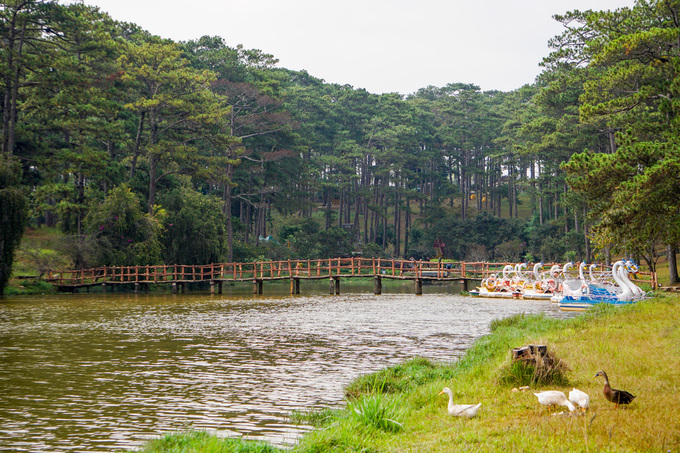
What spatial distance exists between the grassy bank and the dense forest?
687cm

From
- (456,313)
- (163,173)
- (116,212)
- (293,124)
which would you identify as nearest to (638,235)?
(456,313)

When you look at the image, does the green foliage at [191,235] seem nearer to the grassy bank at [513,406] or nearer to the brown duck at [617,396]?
the grassy bank at [513,406]

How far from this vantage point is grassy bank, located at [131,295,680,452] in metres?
6.02

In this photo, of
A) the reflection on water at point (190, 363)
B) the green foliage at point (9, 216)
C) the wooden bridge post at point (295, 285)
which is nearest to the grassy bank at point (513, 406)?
the reflection on water at point (190, 363)

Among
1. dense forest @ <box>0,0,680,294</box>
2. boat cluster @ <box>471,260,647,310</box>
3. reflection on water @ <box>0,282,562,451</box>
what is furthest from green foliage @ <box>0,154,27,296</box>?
boat cluster @ <box>471,260,647,310</box>

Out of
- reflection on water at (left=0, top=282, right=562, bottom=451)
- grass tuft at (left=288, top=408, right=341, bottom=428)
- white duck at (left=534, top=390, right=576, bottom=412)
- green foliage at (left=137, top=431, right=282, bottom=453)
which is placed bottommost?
reflection on water at (left=0, top=282, right=562, bottom=451)

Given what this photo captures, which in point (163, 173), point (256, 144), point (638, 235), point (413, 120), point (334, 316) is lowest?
point (334, 316)

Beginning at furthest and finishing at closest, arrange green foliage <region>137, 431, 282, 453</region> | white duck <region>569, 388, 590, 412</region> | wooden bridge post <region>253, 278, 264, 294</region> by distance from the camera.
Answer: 1. wooden bridge post <region>253, 278, 264, 294</region>
2. white duck <region>569, 388, 590, 412</region>
3. green foliage <region>137, 431, 282, 453</region>

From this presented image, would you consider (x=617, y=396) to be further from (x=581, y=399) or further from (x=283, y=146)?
(x=283, y=146)

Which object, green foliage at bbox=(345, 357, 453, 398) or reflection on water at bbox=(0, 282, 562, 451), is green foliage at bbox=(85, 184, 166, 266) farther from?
green foliage at bbox=(345, 357, 453, 398)

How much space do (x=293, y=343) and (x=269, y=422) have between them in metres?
7.89

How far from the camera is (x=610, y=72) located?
24.4 metres

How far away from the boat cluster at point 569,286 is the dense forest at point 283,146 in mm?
1733

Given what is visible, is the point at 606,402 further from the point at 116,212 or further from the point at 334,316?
the point at 116,212
